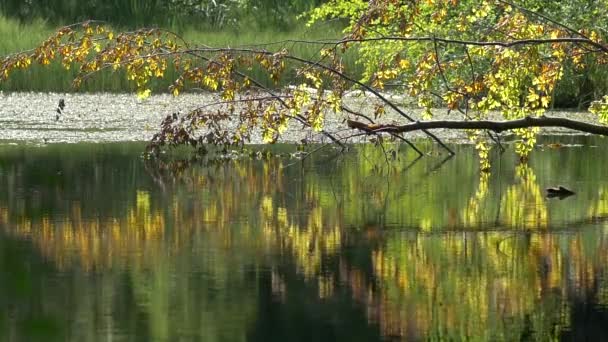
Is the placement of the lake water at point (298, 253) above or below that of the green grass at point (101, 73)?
below

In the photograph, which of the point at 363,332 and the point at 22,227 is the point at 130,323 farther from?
the point at 22,227

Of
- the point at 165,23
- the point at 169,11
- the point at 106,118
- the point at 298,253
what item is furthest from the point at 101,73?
the point at 298,253

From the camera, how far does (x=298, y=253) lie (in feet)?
31.1

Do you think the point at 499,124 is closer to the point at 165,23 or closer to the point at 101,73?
the point at 101,73

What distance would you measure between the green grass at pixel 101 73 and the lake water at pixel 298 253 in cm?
1010

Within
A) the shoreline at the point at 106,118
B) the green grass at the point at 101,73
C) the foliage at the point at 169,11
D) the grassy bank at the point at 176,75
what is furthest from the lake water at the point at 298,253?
the foliage at the point at 169,11

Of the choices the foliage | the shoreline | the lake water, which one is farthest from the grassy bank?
the lake water

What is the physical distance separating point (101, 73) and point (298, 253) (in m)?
18.6

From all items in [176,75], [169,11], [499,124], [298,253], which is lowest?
[298,253]

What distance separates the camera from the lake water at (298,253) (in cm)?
717

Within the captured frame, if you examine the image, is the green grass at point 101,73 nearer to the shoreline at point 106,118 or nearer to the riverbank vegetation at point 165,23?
the riverbank vegetation at point 165,23

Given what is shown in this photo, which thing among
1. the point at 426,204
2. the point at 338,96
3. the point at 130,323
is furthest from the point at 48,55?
the point at 130,323

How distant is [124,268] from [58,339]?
2043 millimetres

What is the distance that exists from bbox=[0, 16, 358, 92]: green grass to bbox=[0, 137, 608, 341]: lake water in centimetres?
1010
